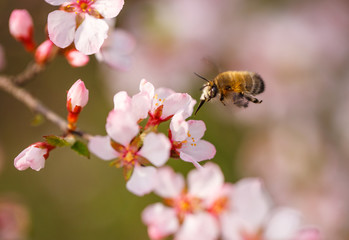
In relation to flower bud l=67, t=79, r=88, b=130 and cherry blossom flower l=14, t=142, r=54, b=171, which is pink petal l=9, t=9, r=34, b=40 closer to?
flower bud l=67, t=79, r=88, b=130

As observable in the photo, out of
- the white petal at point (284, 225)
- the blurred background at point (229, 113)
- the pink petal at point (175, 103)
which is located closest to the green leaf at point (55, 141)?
the pink petal at point (175, 103)

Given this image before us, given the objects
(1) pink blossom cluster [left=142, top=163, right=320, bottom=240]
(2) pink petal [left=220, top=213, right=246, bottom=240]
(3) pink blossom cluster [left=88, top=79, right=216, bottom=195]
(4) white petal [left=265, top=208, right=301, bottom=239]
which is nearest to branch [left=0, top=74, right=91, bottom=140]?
(3) pink blossom cluster [left=88, top=79, right=216, bottom=195]

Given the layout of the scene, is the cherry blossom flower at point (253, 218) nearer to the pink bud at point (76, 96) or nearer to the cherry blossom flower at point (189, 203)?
the cherry blossom flower at point (189, 203)

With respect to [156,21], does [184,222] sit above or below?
below

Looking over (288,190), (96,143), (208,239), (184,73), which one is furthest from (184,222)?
(184,73)

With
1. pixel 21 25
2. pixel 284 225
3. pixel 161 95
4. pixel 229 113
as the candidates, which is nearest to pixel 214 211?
pixel 284 225

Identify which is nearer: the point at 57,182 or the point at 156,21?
the point at 156,21

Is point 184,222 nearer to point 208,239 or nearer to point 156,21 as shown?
point 208,239

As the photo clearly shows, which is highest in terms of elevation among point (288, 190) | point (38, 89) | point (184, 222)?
point (288, 190)

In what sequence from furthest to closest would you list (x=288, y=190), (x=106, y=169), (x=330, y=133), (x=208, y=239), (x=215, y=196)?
1. (x=106, y=169)
2. (x=330, y=133)
3. (x=288, y=190)
4. (x=215, y=196)
5. (x=208, y=239)
